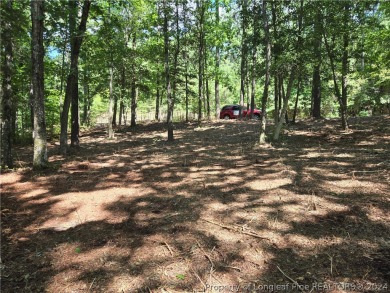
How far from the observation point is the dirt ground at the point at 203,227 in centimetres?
344

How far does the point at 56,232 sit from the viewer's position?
4.88m

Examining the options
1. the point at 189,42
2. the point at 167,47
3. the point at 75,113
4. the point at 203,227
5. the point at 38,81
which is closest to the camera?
the point at 203,227

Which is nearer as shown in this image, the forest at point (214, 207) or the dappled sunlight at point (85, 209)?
the forest at point (214, 207)

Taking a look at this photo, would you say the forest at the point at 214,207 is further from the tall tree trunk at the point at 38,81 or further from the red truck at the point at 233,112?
the red truck at the point at 233,112

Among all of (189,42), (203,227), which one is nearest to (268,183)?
(203,227)

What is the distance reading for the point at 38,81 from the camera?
27.5 feet

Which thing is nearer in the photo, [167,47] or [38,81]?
[38,81]

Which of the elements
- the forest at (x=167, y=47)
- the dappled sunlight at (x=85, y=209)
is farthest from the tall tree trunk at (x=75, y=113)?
the dappled sunlight at (x=85, y=209)

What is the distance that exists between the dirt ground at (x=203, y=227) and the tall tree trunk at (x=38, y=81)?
2.63 ft

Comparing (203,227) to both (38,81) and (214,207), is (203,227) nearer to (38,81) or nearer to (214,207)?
(214,207)

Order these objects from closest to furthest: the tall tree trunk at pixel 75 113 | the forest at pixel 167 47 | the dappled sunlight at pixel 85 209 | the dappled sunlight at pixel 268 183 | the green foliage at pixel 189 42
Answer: the dappled sunlight at pixel 85 209 → the dappled sunlight at pixel 268 183 → the forest at pixel 167 47 → the green foliage at pixel 189 42 → the tall tree trunk at pixel 75 113

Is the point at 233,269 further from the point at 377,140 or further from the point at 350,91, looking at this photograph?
the point at 350,91

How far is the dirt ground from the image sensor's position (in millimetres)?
3441

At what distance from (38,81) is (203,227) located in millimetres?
7042
